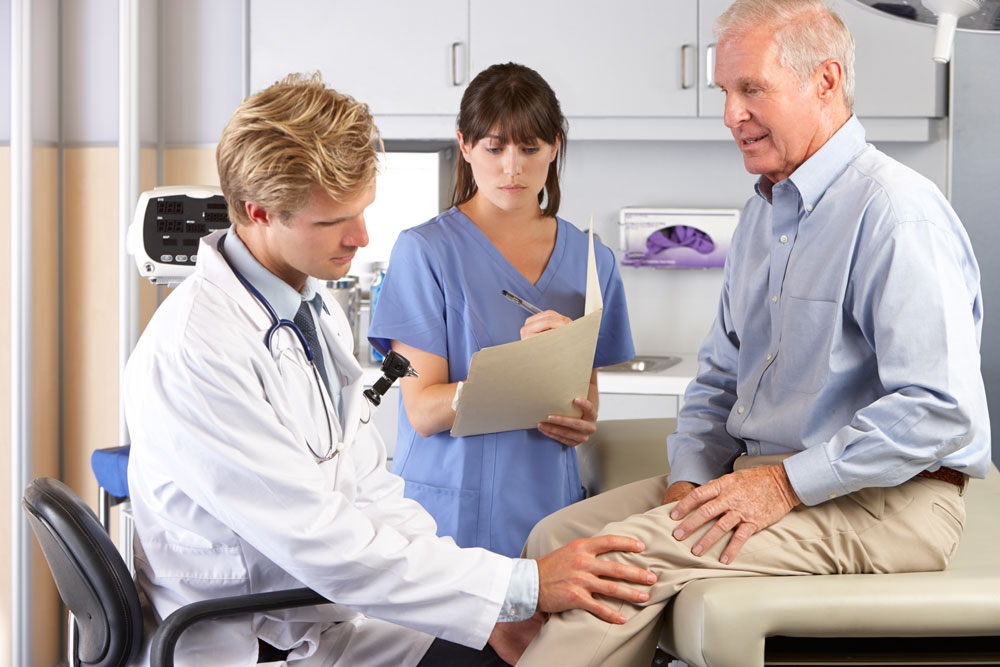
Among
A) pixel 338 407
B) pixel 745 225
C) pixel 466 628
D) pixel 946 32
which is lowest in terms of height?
pixel 466 628

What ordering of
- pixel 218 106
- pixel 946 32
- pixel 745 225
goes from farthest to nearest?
pixel 218 106
pixel 745 225
pixel 946 32

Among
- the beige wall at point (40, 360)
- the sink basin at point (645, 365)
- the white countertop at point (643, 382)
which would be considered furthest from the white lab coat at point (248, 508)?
the beige wall at point (40, 360)

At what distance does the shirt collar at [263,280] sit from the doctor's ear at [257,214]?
47 mm

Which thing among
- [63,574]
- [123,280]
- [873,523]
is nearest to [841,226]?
[873,523]

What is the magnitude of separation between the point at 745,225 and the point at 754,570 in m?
0.61

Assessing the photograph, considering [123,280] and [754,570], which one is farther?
[123,280]

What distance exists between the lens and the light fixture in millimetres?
1456

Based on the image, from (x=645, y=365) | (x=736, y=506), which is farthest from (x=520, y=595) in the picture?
(x=645, y=365)

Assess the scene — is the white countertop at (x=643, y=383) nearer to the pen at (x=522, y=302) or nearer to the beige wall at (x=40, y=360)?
the pen at (x=522, y=302)

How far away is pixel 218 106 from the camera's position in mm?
3318

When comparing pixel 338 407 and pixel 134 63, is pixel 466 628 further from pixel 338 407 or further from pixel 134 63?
pixel 134 63

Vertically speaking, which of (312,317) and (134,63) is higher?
(134,63)

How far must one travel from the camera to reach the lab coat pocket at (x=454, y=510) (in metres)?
1.82

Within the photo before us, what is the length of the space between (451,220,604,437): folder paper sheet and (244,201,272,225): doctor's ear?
0.43 m
